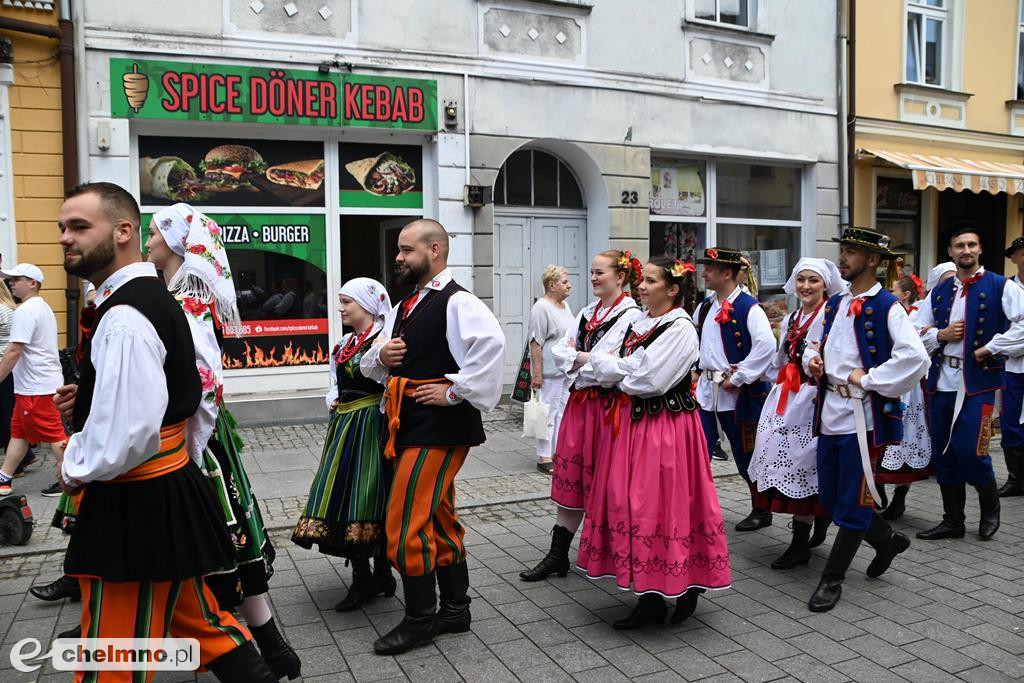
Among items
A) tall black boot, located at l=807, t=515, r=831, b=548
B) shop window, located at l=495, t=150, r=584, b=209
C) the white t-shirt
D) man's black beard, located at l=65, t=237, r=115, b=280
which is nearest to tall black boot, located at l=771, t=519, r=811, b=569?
tall black boot, located at l=807, t=515, r=831, b=548

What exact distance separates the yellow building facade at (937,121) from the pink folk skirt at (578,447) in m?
10.7

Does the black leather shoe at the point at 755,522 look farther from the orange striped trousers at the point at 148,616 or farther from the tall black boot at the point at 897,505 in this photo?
the orange striped trousers at the point at 148,616

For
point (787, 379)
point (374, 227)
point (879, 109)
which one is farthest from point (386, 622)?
point (879, 109)

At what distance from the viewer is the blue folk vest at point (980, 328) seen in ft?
19.9

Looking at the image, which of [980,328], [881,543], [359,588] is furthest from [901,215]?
[359,588]

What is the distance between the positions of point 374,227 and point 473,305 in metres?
7.01

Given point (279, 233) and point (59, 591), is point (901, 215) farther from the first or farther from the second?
point (59, 591)

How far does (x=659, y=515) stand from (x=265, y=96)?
294 inches

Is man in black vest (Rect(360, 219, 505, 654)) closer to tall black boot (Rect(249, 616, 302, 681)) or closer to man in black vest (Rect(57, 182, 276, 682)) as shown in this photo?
tall black boot (Rect(249, 616, 302, 681))

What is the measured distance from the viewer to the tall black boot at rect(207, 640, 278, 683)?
2.97 metres

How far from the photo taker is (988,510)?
5824 mm

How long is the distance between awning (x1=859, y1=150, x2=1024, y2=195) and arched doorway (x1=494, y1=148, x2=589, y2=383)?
525 cm

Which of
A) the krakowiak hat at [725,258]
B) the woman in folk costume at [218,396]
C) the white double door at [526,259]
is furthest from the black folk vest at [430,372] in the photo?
the white double door at [526,259]

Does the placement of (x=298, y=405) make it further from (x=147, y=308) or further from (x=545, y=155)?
(x=147, y=308)
